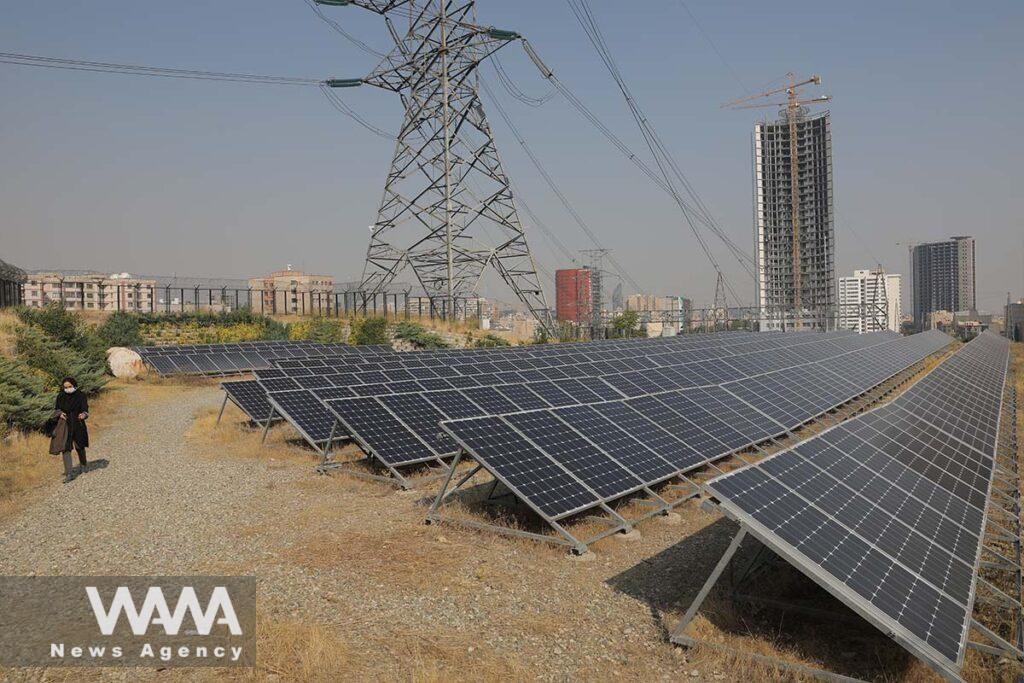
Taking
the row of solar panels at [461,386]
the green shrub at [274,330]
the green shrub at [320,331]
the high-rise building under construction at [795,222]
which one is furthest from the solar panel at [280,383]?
the high-rise building under construction at [795,222]

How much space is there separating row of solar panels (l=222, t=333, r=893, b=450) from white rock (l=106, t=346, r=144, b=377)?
655 inches

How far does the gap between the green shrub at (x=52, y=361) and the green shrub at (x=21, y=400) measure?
11.7 ft

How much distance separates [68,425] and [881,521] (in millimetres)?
16010

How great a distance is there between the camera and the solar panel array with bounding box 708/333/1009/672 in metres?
6.17

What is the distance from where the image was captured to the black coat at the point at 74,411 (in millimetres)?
14523

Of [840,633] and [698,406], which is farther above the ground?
[698,406]

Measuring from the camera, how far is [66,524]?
Answer: 11547mm

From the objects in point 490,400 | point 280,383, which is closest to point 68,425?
point 280,383

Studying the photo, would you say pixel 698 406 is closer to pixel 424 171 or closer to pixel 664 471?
pixel 664 471

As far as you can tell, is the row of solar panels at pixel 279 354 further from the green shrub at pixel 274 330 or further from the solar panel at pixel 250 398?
the green shrub at pixel 274 330

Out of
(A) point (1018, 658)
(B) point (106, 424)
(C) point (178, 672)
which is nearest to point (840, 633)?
(A) point (1018, 658)

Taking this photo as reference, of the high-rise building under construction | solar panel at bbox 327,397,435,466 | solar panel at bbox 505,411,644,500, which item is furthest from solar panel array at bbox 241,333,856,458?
the high-rise building under construction

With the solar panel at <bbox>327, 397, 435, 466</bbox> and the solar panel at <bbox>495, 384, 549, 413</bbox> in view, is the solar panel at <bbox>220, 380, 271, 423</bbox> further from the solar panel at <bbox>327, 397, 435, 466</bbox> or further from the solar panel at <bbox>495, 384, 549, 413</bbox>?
the solar panel at <bbox>495, 384, 549, 413</bbox>

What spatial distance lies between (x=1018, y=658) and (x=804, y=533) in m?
2.37
